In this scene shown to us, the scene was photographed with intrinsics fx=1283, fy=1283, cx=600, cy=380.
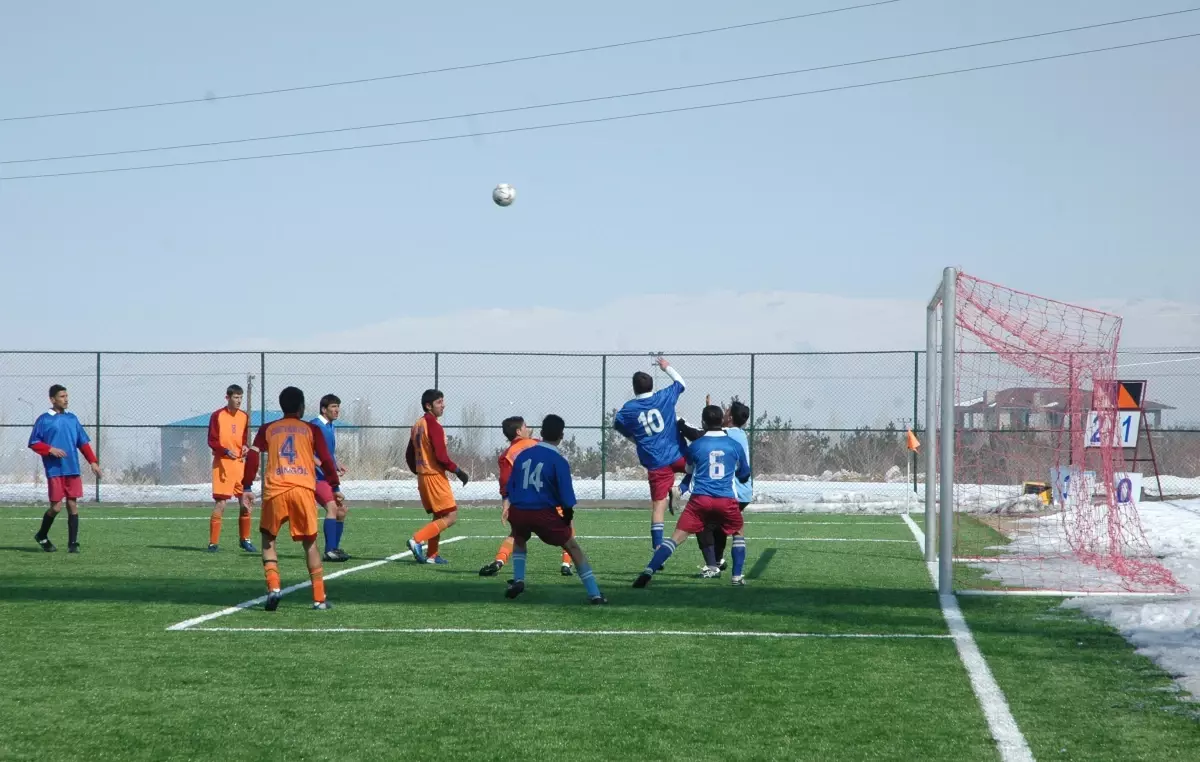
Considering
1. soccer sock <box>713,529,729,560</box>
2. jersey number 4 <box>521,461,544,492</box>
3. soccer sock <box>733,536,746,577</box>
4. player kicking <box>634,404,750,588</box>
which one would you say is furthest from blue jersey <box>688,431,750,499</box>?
jersey number 4 <box>521,461,544,492</box>

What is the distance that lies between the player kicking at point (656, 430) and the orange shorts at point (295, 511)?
3852 millimetres

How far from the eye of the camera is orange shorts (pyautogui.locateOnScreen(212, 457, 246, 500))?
52.6 feet

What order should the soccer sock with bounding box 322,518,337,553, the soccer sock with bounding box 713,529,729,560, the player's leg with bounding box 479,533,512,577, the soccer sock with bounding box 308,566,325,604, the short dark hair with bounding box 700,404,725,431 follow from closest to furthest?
the soccer sock with bounding box 308,566,325,604 → the short dark hair with bounding box 700,404,725,431 → the player's leg with bounding box 479,533,512,577 → the soccer sock with bounding box 713,529,729,560 → the soccer sock with bounding box 322,518,337,553

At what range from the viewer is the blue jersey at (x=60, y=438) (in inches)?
593

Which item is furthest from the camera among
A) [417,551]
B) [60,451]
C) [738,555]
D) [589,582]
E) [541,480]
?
[60,451]

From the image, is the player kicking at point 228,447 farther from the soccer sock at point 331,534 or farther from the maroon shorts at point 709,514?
the maroon shorts at point 709,514

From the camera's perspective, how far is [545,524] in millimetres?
10375

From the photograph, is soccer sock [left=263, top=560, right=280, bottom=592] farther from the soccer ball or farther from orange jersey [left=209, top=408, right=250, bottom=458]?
the soccer ball

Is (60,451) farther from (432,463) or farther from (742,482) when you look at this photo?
(742,482)

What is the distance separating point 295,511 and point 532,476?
188 cm

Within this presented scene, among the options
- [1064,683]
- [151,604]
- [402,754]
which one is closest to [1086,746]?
[1064,683]

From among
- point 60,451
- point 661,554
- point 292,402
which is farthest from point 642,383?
point 60,451

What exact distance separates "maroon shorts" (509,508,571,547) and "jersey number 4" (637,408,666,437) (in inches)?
103

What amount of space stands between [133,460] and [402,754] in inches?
1141
